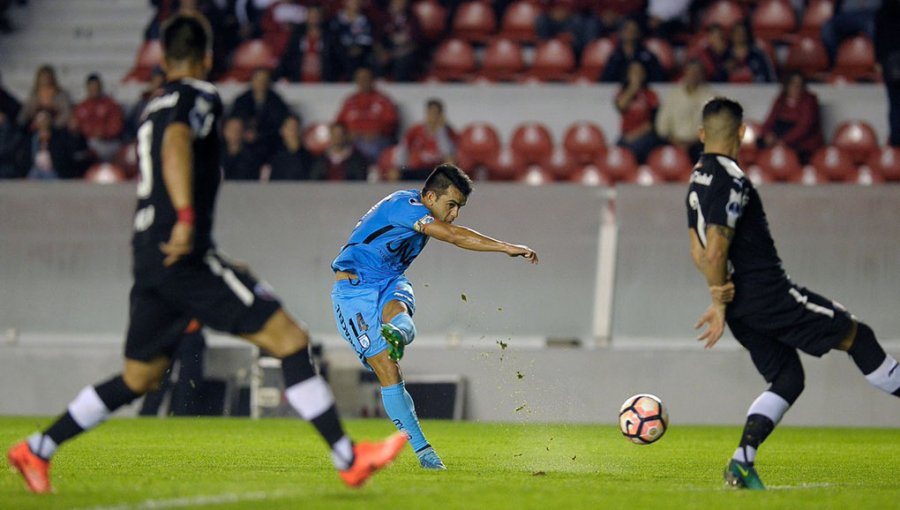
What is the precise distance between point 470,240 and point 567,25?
13176 mm

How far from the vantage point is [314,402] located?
654 cm

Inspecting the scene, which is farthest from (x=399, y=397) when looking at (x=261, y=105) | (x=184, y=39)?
(x=261, y=105)

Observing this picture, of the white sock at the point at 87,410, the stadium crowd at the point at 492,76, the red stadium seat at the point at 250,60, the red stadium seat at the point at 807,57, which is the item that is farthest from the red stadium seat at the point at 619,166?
the white sock at the point at 87,410

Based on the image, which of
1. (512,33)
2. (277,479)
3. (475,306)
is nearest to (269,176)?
(475,306)

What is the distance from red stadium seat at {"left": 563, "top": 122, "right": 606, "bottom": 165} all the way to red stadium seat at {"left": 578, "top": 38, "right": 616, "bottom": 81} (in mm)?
1424

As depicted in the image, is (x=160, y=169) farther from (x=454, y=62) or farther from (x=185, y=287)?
(x=454, y=62)

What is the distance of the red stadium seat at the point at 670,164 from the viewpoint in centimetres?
1814

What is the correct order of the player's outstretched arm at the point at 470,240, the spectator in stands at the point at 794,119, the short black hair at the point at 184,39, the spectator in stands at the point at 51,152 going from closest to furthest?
the short black hair at the point at 184,39 → the player's outstretched arm at the point at 470,240 → the spectator in stands at the point at 794,119 → the spectator in stands at the point at 51,152

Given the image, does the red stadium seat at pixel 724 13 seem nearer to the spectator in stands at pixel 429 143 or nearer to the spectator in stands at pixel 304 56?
the spectator in stands at pixel 429 143

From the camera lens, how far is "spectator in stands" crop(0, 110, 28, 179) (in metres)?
19.2

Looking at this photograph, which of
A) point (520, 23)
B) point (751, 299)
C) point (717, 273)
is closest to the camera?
point (717, 273)

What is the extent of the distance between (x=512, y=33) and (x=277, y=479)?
14.7 m

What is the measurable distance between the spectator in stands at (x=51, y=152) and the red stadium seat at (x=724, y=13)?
31.0 ft

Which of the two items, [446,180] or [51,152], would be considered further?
[51,152]
